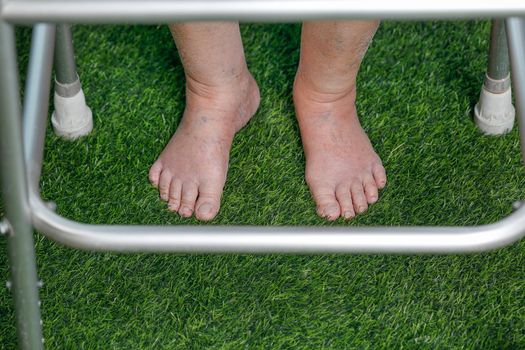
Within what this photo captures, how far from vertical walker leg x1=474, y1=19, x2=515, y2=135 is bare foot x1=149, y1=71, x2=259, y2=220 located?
1.39 ft

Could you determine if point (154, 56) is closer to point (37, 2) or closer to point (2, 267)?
point (2, 267)

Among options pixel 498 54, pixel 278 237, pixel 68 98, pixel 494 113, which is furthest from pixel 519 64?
pixel 68 98

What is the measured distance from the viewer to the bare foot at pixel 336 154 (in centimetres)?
183

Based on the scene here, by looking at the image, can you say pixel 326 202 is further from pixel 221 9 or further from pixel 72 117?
pixel 221 9

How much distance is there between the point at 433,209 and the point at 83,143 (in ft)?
2.07

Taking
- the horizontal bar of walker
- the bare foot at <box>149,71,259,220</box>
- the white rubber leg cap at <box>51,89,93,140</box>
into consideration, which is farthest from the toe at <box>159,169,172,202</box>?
the horizontal bar of walker

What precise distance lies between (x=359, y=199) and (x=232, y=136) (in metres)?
0.25

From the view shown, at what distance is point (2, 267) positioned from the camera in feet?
5.68

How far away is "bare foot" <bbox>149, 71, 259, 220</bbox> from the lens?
1.82 meters

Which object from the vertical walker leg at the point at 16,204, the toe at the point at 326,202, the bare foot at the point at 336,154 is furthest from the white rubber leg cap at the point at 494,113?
the vertical walker leg at the point at 16,204

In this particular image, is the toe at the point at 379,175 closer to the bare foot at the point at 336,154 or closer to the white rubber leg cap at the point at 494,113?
the bare foot at the point at 336,154

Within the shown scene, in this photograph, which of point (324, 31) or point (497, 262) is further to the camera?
point (497, 262)

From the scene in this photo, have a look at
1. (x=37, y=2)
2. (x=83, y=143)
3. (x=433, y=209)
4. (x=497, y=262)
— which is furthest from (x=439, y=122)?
(x=37, y=2)

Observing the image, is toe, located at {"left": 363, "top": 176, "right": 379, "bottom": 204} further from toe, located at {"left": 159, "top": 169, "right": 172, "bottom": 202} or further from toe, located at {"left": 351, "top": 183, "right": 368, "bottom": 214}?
toe, located at {"left": 159, "top": 169, "right": 172, "bottom": 202}
